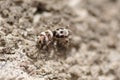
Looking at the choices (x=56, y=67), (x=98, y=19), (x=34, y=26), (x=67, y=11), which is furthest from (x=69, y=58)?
(x=98, y=19)

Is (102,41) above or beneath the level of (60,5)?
beneath

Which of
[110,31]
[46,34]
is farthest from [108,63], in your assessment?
[46,34]

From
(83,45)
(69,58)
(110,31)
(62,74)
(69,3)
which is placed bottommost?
(62,74)

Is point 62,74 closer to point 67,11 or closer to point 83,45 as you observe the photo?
point 83,45

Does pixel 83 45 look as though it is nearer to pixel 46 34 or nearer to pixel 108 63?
pixel 108 63

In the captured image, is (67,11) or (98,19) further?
(98,19)

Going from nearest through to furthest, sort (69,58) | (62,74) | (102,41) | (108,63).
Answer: (62,74) → (69,58) → (108,63) → (102,41)

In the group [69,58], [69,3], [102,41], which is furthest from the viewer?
[69,3]
